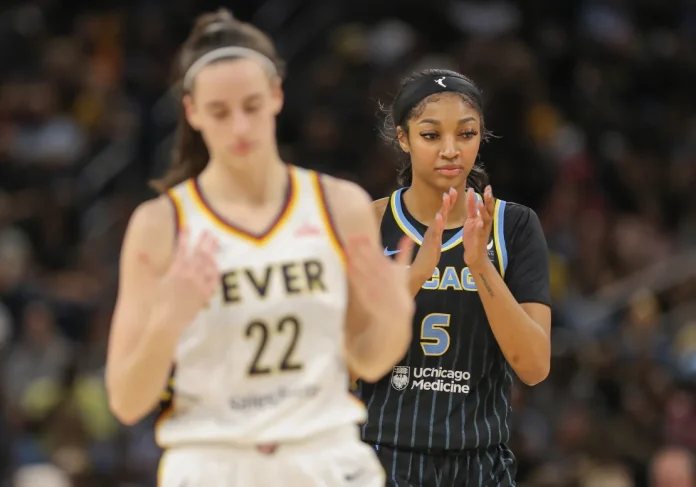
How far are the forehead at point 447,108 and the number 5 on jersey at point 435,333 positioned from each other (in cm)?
72

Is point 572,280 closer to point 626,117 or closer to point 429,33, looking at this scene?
point 626,117

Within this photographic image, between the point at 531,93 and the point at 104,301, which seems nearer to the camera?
the point at 104,301

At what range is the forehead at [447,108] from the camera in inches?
185

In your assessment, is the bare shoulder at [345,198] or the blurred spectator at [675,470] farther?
the blurred spectator at [675,470]

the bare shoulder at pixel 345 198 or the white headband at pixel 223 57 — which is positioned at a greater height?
the white headband at pixel 223 57

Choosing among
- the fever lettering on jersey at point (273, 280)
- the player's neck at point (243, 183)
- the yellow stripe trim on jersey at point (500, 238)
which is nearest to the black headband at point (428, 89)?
the yellow stripe trim on jersey at point (500, 238)

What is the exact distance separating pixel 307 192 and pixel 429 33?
429 inches

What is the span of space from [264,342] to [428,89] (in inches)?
61.9

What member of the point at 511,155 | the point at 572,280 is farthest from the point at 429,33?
the point at 572,280

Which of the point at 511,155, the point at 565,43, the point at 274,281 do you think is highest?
the point at 565,43

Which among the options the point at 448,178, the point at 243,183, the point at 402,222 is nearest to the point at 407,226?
the point at 402,222

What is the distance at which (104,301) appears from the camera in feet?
38.4

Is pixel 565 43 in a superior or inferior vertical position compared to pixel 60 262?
superior

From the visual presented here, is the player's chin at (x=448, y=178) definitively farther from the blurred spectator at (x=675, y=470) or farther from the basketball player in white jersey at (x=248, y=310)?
the blurred spectator at (x=675, y=470)
